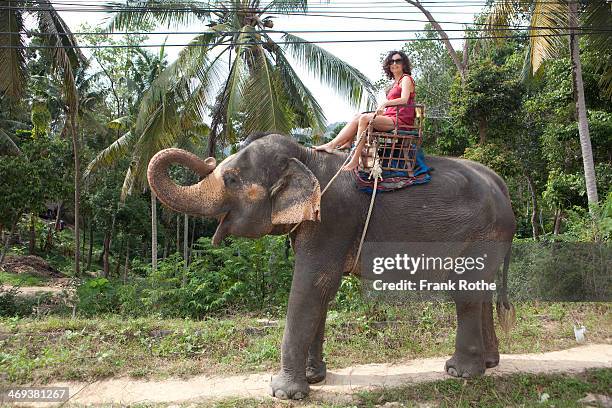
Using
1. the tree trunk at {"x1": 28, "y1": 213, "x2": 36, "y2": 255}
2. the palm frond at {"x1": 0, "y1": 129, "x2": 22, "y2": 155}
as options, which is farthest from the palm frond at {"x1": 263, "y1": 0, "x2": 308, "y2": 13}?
the tree trunk at {"x1": 28, "y1": 213, "x2": 36, "y2": 255}

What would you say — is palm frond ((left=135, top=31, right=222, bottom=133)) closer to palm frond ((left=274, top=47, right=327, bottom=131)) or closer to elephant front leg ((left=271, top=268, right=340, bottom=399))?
palm frond ((left=274, top=47, right=327, bottom=131))

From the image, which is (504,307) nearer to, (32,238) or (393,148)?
(393,148)

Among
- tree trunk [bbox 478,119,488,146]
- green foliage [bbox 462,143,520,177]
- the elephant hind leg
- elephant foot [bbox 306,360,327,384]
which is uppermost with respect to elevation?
tree trunk [bbox 478,119,488,146]

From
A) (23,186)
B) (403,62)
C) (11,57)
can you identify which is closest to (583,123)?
(403,62)

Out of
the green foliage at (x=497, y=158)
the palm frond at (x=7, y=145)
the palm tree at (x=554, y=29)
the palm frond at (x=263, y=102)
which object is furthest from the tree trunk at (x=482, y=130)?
the palm frond at (x=7, y=145)

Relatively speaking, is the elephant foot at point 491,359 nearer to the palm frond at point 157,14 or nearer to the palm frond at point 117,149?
the palm frond at point 157,14

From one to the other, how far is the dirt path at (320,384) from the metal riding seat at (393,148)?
2.03 meters

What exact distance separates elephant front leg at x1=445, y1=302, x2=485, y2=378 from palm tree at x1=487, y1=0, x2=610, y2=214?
249 inches

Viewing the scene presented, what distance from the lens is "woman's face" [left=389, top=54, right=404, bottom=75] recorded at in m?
4.98

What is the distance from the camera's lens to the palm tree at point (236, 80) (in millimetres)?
10953

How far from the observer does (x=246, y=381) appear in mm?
5262

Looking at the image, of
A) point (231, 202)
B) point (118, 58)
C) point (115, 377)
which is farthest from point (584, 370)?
point (118, 58)

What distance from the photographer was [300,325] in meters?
4.58

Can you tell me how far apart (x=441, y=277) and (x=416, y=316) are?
248 cm
